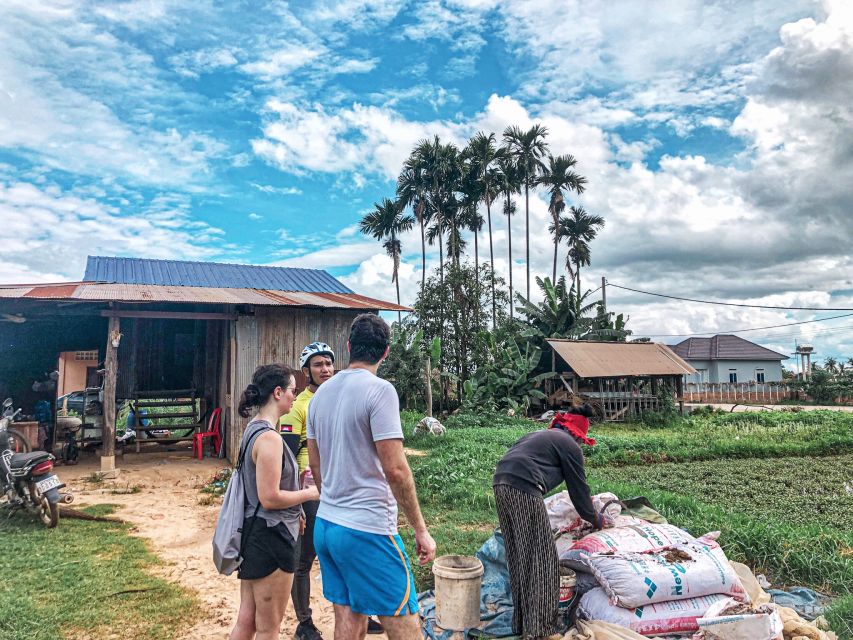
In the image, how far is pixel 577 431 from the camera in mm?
3842

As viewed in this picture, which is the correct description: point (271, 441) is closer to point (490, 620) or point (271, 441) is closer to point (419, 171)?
point (490, 620)

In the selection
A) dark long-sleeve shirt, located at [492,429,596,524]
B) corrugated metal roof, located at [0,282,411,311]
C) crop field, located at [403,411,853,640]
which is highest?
corrugated metal roof, located at [0,282,411,311]

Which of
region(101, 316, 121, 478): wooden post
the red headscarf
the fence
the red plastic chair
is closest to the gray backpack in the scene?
the red headscarf

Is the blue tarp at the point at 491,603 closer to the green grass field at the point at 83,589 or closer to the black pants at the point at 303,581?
the black pants at the point at 303,581

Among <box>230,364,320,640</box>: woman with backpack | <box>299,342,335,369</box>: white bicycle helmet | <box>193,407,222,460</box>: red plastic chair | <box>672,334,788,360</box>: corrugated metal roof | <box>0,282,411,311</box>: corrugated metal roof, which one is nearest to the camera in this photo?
<box>230,364,320,640</box>: woman with backpack

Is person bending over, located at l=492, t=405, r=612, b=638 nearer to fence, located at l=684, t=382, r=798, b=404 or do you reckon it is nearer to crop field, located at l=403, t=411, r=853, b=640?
crop field, located at l=403, t=411, r=853, b=640

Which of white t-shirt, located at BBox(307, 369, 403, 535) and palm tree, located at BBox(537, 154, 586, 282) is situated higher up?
palm tree, located at BBox(537, 154, 586, 282)

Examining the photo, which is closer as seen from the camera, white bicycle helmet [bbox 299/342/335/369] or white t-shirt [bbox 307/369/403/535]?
white t-shirt [bbox 307/369/403/535]

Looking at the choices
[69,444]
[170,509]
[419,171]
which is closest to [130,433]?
[69,444]

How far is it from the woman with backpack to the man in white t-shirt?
286mm

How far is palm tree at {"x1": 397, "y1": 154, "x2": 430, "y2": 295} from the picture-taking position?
92.4 feet

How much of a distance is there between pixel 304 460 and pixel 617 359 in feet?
53.2

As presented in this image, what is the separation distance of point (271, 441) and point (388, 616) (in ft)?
3.06

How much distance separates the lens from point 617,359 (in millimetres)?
18562
